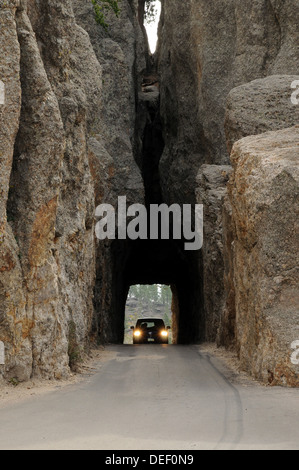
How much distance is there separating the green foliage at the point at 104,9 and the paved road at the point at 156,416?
15.8 metres

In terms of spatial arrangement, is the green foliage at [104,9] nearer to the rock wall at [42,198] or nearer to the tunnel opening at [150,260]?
the tunnel opening at [150,260]

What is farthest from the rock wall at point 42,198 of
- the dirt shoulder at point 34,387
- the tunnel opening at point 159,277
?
the tunnel opening at point 159,277

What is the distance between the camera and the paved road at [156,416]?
15.1 ft

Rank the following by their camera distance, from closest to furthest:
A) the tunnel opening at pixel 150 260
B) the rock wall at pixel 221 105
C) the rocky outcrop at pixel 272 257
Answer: the rocky outcrop at pixel 272 257 < the rock wall at pixel 221 105 < the tunnel opening at pixel 150 260

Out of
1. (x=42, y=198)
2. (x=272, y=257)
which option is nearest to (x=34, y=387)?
(x=42, y=198)

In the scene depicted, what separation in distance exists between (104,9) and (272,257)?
1742 centimetres

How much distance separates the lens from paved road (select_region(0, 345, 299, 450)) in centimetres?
460

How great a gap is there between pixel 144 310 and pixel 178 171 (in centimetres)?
6696

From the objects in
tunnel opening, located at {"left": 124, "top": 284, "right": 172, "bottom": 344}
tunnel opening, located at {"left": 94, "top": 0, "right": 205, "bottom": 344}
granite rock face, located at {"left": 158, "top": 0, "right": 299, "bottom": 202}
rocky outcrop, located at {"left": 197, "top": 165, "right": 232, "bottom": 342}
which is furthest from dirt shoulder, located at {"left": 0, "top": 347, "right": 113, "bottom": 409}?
tunnel opening, located at {"left": 124, "top": 284, "right": 172, "bottom": 344}

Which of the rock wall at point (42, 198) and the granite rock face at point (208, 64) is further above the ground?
the granite rock face at point (208, 64)

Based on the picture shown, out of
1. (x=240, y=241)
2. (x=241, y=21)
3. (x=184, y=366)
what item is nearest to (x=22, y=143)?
(x=240, y=241)

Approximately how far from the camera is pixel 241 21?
65.5ft

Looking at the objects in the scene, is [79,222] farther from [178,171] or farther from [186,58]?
[186,58]
